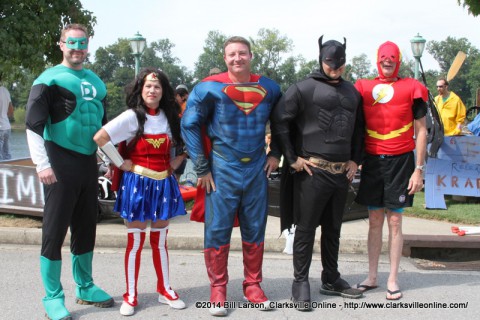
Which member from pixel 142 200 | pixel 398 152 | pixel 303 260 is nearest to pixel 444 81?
pixel 398 152

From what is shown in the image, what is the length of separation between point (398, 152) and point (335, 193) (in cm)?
59

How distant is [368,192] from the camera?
4246 mm

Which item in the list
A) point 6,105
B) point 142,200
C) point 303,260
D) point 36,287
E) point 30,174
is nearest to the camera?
point 142,200

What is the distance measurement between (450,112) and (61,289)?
748 centimetres

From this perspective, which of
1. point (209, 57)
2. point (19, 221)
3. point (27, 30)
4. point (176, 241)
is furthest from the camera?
point (209, 57)

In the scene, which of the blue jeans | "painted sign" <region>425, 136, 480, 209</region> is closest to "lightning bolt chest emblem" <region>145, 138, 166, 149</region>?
"painted sign" <region>425, 136, 480, 209</region>

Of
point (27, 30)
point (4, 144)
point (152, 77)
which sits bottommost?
point (4, 144)

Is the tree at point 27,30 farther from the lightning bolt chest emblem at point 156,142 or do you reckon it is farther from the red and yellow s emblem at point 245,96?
the red and yellow s emblem at point 245,96

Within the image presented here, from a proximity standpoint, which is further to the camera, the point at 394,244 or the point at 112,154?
the point at 394,244

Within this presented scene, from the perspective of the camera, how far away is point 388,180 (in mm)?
4164

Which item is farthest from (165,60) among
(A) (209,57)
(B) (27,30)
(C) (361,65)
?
(B) (27,30)

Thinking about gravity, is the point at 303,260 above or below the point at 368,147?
below

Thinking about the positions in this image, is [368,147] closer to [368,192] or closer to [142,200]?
[368,192]

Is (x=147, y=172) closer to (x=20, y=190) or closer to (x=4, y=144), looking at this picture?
(x=20, y=190)
